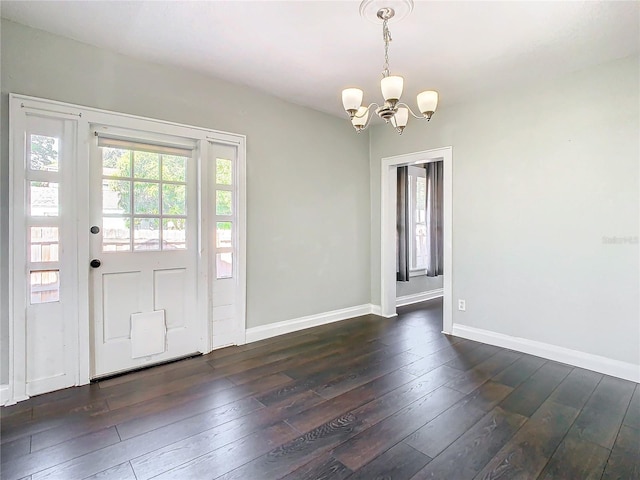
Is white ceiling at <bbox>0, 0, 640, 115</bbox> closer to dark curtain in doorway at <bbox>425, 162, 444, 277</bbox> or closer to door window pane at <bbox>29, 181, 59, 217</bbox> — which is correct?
door window pane at <bbox>29, 181, 59, 217</bbox>

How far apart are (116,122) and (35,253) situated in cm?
117

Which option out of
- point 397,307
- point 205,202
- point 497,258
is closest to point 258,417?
point 205,202

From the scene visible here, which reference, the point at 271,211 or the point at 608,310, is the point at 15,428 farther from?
the point at 608,310

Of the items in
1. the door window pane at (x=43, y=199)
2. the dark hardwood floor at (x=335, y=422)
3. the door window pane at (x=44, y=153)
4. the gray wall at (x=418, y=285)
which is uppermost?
the door window pane at (x=44, y=153)

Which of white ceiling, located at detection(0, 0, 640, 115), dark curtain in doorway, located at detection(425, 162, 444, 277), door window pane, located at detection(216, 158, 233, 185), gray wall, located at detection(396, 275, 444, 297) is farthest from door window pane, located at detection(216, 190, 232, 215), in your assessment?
dark curtain in doorway, located at detection(425, 162, 444, 277)

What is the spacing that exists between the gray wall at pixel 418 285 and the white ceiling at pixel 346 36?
3148 millimetres

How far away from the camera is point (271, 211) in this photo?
12.4 ft

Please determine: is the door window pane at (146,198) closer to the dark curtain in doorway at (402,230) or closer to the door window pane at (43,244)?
the door window pane at (43,244)

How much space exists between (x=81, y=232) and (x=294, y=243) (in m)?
2.06

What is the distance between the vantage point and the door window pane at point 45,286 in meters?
2.49

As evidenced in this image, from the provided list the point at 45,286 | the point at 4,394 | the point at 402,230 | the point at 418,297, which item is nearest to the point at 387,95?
the point at 45,286

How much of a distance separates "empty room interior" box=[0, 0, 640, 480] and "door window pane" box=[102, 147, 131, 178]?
0.04 feet

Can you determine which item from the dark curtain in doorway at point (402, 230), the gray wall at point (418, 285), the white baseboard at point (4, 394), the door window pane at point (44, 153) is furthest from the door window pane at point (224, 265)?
the gray wall at point (418, 285)

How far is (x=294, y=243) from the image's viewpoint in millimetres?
4008
